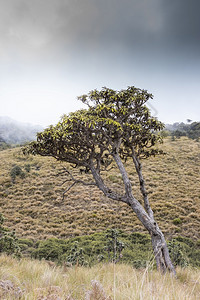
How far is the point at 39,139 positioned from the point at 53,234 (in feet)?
33.5

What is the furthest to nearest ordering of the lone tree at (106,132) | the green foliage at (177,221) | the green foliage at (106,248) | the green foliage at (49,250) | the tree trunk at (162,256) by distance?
the green foliage at (177,221), the green foliage at (49,250), the green foliage at (106,248), the lone tree at (106,132), the tree trunk at (162,256)

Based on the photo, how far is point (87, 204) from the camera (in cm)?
1894

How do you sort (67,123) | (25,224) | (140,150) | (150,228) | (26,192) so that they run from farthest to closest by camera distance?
(26,192)
(25,224)
(140,150)
(67,123)
(150,228)

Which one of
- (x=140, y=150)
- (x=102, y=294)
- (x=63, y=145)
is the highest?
(x=63, y=145)

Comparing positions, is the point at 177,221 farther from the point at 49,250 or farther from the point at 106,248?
the point at 49,250

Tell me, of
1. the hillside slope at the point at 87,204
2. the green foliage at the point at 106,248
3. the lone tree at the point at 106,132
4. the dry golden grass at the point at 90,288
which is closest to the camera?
the dry golden grass at the point at 90,288

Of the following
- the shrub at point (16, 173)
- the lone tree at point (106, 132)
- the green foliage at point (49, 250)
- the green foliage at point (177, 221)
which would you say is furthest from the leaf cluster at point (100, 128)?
the shrub at point (16, 173)

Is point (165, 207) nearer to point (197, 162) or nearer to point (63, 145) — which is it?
point (63, 145)

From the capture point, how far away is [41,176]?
87.5 ft

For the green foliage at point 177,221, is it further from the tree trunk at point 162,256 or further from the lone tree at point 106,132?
the tree trunk at point 162,256

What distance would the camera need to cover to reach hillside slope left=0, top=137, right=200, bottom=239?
1452cm

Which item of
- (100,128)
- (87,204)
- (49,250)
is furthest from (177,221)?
(100,128)

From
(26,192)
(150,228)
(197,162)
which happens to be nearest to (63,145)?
(150,228)

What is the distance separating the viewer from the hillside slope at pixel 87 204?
47.6 feet
